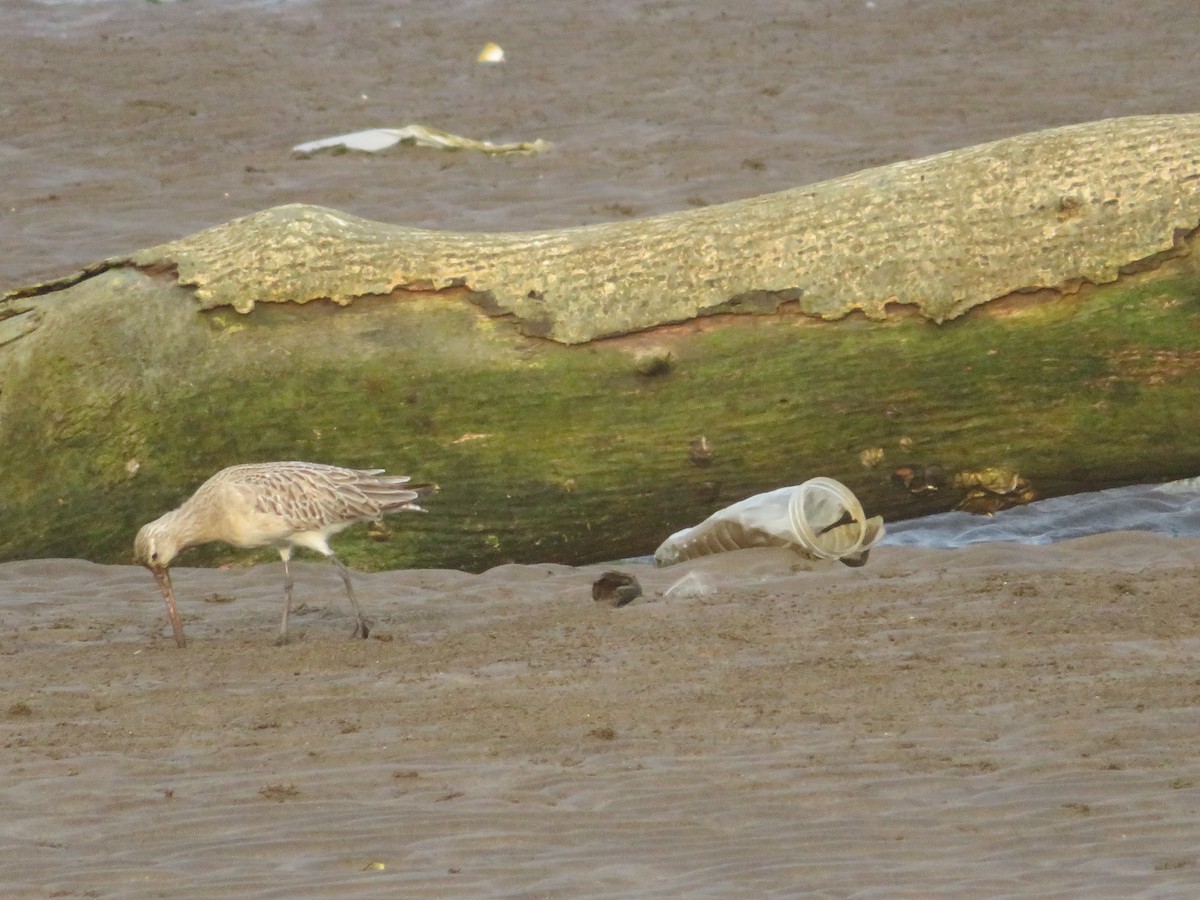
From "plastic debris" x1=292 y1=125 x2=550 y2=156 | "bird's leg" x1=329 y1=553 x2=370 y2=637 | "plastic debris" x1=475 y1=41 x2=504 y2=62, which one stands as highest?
"plastic debris" x1=475 y1=41 x2=504 y2=62

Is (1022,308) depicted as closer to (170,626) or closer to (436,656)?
(436,656)

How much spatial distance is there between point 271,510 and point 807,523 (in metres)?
2.22

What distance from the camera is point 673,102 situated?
1795 centimetres

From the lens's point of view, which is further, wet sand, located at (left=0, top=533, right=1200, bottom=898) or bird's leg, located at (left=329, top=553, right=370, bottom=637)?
bird's leg, located at (left=329, top=553, right=370, bottom=637)

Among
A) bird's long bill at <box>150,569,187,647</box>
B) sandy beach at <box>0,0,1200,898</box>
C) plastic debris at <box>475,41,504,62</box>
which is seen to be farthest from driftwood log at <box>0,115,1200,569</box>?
plastic debris at <box>475,41,504,62</box>

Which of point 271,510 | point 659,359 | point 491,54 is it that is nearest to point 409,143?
point 491,54

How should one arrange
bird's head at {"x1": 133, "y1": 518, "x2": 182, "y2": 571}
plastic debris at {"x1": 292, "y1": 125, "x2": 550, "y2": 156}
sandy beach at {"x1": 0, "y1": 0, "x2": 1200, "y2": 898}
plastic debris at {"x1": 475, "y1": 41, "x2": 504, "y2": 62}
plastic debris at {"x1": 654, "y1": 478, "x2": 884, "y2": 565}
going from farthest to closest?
1. plastic debris at {"x1": 475, "y1": 41, "x2": 504, "y2": 62}
2. plastic debris at {"x1": 292, "y1": 125, "x2": 550, "y2": 156}
3. plastic debris at {"x1": 654, "y1": 478, "x2": 884, "y2": 565}
4. bird's head at {"x1": 133, "y1": 518, "x2": 182, "y2": 571}
5. sandy beach at {"x1": 0, "y1": 0, "x2": 1200, "y2": 898}

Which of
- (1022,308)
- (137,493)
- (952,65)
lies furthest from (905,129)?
(137,493)

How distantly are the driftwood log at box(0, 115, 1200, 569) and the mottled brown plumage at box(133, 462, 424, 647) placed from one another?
605mm

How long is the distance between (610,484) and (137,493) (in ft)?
6.80

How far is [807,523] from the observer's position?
8383 mm

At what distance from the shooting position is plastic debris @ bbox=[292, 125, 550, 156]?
16797 millimetres

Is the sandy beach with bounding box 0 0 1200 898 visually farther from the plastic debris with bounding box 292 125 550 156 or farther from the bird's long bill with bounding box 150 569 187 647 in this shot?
the plastic debris with bounding box 292 125 550 156

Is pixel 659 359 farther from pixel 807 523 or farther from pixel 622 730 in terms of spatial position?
pixel 622 730
